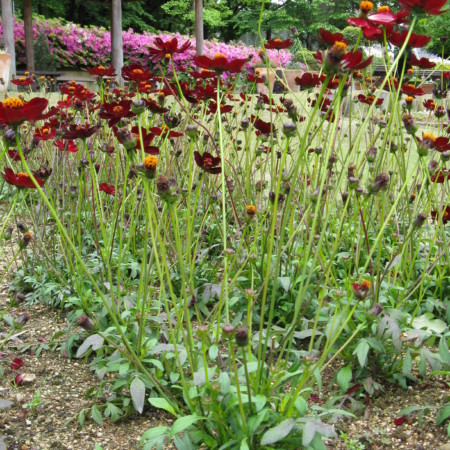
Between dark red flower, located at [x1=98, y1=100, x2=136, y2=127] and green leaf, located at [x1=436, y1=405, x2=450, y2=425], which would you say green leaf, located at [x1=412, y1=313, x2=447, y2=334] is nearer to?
green leaf, located at [x1=436, y1=405, x2=450, y2=425]

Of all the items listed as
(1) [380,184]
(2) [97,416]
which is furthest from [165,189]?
(2) [97,416]

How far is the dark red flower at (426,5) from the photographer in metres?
1.03

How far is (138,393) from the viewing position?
1.15m

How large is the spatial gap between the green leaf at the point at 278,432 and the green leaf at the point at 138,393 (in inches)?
13.0

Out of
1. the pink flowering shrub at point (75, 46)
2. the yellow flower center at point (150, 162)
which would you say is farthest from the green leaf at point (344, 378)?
the pink flowering shrub at point (75, 46)

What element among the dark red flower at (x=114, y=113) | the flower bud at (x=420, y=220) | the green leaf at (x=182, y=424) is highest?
the dark red flower at (x=114, y=113)

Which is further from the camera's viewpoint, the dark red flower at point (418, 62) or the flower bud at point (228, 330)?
the dark red flower at point (418, 62)

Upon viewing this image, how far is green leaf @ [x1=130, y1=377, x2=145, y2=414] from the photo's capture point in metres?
1.13

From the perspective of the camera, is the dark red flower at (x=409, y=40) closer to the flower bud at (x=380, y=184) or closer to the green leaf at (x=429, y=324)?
the flower bud at (x=380, y=184)

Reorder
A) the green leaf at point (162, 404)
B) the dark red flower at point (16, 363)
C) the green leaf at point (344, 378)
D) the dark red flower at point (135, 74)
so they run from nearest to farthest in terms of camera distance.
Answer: the green leaf at point (162, 404)
the green leaf at point (344, 378)
the dark red flower at point (16, 363)
the dark red flower at point (135, 74)

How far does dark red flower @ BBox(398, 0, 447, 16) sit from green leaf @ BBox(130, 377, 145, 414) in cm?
93

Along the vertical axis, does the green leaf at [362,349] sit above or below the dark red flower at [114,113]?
below

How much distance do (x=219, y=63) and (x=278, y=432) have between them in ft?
2.51

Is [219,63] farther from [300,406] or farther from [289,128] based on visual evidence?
[300,406]
